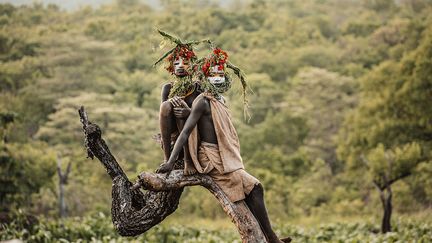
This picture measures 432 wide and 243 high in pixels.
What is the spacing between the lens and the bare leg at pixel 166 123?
6449 millimetres

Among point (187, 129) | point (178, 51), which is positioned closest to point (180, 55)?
point (178, 51)

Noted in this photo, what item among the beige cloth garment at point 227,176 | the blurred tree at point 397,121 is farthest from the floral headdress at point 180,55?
the blurred tree at point 397,121

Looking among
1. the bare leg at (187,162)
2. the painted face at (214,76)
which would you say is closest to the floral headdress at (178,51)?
the painted face at (214,76)

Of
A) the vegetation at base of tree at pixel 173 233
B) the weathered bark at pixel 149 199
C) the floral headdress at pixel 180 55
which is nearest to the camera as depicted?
the weathered bark at pixel 149 199

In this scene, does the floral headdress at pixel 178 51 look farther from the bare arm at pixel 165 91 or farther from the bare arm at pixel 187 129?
the bare arm at pixel 187 129

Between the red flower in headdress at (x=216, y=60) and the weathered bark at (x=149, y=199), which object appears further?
the red flower in headdress at (x=216, y=60)

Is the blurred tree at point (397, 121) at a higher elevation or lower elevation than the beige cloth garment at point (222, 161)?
lower

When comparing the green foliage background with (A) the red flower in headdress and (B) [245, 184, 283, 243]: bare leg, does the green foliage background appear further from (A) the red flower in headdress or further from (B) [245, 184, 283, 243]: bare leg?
(B) [245, 184, 283, 243]: bare leg

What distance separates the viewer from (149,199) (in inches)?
261

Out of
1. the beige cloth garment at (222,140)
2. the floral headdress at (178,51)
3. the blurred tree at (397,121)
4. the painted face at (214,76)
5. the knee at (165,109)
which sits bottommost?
the blurred tree at (397,121)

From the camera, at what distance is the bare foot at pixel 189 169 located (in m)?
6.42

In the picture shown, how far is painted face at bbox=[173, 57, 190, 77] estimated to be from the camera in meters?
6.67

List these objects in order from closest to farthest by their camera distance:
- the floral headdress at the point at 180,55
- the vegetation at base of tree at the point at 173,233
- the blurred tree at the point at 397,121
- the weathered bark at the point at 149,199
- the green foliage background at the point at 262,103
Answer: the weathered bark at the point at 149,199 < the floral headdress at the point at 180,55 < the vegetation at base of tree at the point at 173,233 < the blurred tree at the point at 397,121 < the green foliage background at the point at 262,103

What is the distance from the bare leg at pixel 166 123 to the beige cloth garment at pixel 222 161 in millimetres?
218
